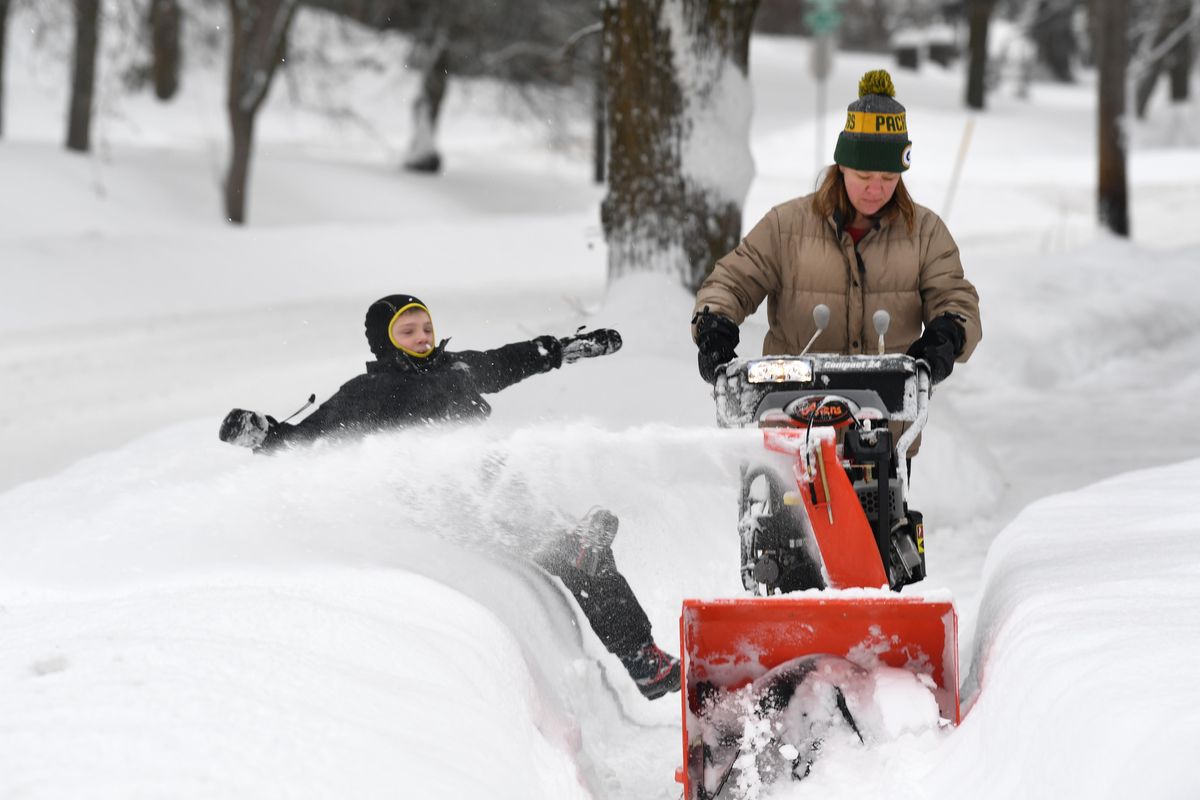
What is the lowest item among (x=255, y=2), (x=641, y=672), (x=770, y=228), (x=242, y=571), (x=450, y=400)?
(x=641, y=672)

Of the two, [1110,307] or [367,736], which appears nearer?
[367,736]

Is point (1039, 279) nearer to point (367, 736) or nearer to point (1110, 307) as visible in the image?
point (1110, 307)

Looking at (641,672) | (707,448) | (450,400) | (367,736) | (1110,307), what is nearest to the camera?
(367,736)

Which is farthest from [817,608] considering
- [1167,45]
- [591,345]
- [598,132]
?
[1167,45]

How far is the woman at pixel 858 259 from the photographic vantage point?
4652 millimetres

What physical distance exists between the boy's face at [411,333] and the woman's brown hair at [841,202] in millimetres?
1557

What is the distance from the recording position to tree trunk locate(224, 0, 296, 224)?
21828 mm

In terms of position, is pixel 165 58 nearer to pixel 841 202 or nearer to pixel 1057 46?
pixel 1057 46

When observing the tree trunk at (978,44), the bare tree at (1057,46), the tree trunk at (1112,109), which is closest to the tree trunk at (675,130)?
the tree trunk at (1112,109)

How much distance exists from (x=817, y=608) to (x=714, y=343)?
0.83 metres

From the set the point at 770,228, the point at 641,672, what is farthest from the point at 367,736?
the point at 770,228

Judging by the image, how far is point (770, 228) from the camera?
4828mm

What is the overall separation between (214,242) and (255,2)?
490 cm

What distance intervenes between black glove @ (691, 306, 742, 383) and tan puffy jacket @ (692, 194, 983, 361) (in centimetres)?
24
